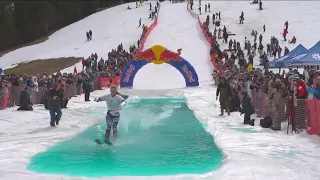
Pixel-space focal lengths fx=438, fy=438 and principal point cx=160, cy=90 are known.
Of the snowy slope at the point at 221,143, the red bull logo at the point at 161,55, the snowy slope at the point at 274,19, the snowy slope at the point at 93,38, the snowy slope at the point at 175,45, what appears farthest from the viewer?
the snowy slope at the point at 93,38

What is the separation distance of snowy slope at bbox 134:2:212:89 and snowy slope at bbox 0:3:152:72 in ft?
10.0

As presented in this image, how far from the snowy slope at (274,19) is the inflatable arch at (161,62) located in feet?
24.1

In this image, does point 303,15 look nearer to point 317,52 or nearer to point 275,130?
point 317,52

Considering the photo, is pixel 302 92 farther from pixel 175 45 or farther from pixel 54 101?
pixel 175 45

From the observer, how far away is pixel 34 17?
75.6 meters

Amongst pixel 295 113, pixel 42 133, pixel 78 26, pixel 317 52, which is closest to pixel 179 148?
pixel 295 113

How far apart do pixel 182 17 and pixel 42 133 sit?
47.0 m

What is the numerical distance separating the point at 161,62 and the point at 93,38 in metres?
26.5

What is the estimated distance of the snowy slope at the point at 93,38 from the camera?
51.2m

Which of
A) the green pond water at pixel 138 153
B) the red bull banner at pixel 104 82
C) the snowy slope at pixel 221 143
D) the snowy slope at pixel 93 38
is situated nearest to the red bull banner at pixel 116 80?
the red bull banner at pixel 104 82

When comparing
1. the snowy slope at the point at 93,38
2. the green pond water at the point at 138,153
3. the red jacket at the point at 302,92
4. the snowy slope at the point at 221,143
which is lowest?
the green pond water at the point at 138,153

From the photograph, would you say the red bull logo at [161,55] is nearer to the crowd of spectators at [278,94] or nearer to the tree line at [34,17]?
the crowd of spectators at [278,94]

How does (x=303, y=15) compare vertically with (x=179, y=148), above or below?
above

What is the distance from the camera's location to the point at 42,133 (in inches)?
526
